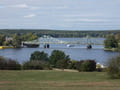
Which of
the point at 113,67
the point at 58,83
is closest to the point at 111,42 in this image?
the point at 113,67

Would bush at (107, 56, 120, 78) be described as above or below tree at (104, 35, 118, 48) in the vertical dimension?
below

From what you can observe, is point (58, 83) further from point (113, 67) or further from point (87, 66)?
point (87, 66)

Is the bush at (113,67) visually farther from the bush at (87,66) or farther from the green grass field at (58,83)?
the bush at (87,66)

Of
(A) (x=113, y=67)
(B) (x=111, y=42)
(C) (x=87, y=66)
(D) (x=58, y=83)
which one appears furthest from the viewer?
(B) (x=111, y=42)

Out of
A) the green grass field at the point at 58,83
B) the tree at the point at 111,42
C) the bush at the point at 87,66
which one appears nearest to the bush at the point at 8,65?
the bush at the point at 87,66

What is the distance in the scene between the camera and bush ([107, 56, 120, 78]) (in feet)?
62.4

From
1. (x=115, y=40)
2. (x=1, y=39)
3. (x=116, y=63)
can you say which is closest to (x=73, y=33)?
(x=1, y=39)

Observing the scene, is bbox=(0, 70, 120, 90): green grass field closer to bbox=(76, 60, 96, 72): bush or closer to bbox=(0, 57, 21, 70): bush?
bbox=(0, 57, 21, 70): bush

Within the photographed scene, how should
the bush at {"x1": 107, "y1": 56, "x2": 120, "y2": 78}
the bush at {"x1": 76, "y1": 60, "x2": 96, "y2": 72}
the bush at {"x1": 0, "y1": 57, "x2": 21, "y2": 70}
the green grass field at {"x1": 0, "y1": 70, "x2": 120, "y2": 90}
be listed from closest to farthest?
the green grass field at {"x1": 0, "y1": 70, "x2": 120, "y2": 90} → the bush at {"x1": 107, "y1": 56, "x2": 120, "y2": 78} → the bush at {"x1": 0, "y1": 57, "x2": 21, "y2": 70} → the bush at {"x1": 76, "y1": 60, "x2": 96, "y2": 72}

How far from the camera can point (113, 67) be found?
1905 cm

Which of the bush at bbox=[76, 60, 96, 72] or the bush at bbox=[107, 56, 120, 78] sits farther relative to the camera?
the bush at bbox=[76, 60, 96, 72]

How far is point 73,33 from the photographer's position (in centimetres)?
16525

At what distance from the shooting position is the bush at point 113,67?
19.0 meters

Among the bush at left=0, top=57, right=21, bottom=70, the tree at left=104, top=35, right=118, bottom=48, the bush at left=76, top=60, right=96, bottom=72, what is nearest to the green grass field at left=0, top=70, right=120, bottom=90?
the bush at left=0, top=57, right=21, bottom=70
